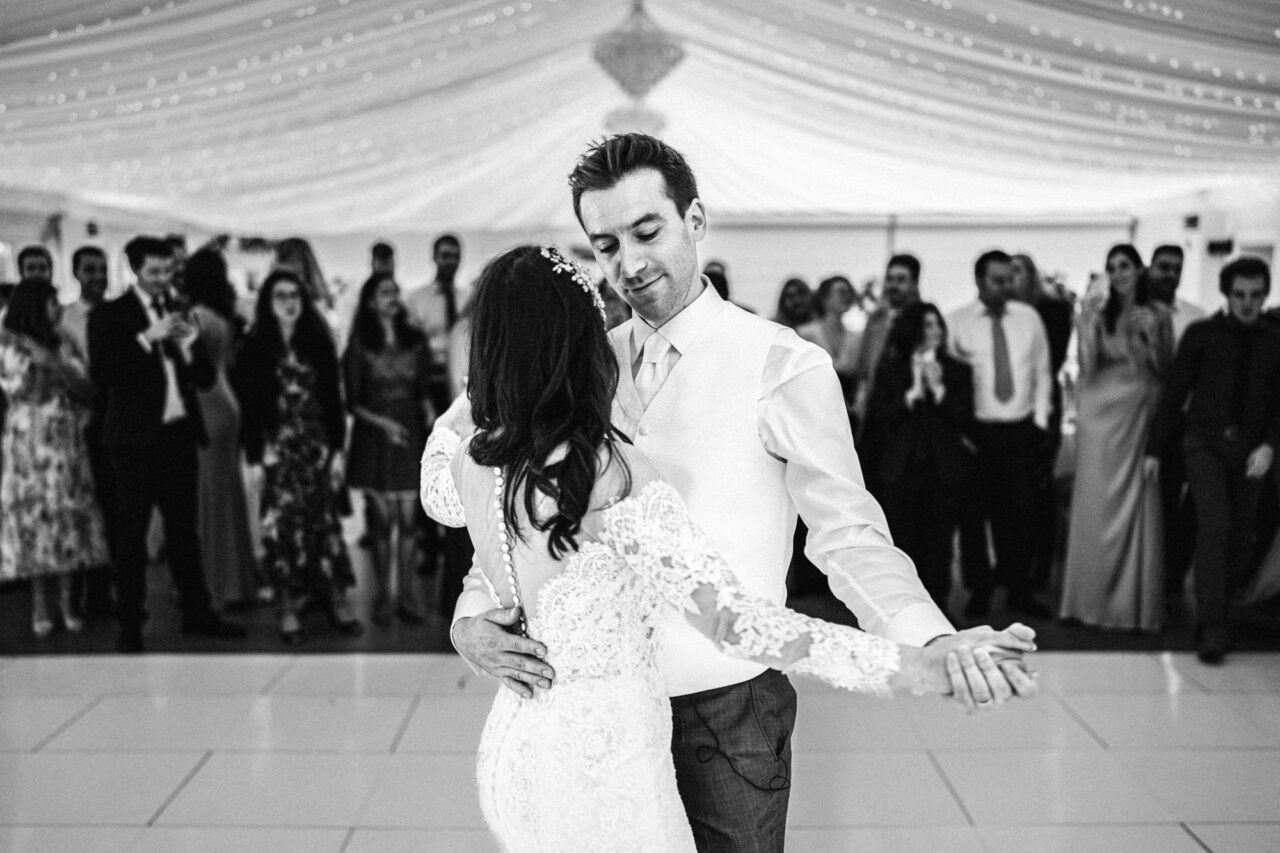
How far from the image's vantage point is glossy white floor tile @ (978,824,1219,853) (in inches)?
103

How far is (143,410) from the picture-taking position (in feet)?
13.6

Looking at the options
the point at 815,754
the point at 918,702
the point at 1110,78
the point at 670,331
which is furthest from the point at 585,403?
the point at 1110,78

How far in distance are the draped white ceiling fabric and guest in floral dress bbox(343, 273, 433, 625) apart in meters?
1.03

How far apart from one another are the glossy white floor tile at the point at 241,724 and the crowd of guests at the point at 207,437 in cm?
68

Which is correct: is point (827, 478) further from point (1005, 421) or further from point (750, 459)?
point (1005, 421)

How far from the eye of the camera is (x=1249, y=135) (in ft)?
16.7


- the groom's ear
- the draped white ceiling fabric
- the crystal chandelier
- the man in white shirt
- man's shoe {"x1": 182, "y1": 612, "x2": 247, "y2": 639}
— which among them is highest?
the crystal chandelier

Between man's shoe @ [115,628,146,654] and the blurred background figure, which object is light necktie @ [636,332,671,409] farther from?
the blurred background figure

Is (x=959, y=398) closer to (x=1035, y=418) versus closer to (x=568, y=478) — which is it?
(x=1035, y=418)

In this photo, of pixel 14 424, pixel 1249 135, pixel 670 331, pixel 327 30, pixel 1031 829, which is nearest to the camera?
pixel 670 331

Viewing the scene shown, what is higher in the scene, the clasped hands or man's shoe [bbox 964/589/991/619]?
the clasped hands

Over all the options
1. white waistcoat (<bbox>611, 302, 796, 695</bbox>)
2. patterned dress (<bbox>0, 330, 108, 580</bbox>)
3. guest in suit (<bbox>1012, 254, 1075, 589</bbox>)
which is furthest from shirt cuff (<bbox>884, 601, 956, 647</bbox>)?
patterned dress (<bbox>0, 330, 108, 580</bbox>)

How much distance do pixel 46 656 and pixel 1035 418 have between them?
13.3 ft

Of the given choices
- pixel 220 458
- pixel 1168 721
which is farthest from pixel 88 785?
pixel 1168 721
